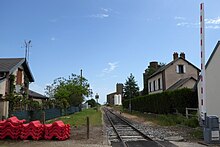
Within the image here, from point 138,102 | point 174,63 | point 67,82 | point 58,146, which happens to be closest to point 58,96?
point 67,82

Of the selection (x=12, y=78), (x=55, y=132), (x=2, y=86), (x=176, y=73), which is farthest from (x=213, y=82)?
(x=176, y=73)

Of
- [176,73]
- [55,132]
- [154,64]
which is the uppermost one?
[154,64]

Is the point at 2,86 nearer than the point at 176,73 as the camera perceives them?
Yes

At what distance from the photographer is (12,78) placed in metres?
22.8

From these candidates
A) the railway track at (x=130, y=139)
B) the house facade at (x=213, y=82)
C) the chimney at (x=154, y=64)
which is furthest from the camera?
the chimney at (x=154, y=64)

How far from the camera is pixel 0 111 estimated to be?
19906 millimetres

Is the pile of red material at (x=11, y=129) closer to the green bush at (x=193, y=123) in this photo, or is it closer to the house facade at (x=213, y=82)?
the green bush at (x=193, y=123)

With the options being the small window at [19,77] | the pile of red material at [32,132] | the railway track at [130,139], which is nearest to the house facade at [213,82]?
the railway track at [130,139]

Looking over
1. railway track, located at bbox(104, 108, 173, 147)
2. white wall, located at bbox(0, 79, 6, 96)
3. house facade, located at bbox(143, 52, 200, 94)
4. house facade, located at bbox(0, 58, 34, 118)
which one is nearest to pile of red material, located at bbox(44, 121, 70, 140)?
railway track, located at bbox(104, 108, 173, 147)

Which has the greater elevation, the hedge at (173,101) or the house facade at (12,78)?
the house facade at (12,78)

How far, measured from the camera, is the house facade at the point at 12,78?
20.8m

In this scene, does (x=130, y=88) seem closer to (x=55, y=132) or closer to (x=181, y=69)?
(x=181, y=69)

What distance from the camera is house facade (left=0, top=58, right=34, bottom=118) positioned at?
20.8 meters

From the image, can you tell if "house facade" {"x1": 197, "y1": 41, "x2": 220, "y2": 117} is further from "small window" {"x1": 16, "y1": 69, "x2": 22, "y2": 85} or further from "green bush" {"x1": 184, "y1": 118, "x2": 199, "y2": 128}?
"small window" {"x1": 16, "y1": 69, "x2": 22, "y2": 85}
